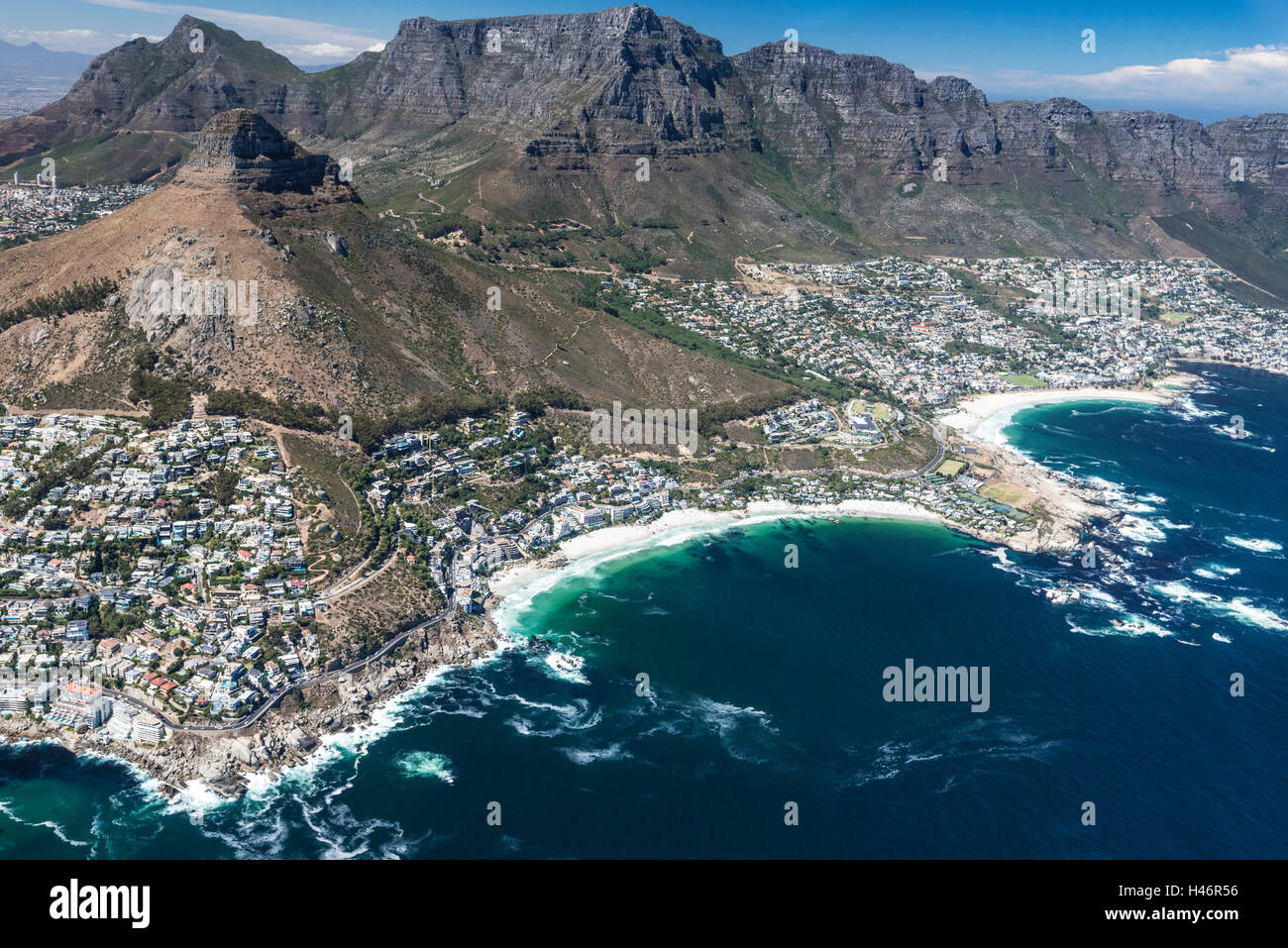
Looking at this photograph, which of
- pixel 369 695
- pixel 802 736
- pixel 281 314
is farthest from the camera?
pixel 281 314

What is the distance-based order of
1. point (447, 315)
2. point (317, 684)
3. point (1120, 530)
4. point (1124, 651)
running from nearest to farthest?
point (317, 684)
point (1124, 651)
point (1120, 530)
point (447, 315)

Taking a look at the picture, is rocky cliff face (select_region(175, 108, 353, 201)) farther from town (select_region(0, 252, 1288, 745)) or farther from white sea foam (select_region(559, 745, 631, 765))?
white sea foam (select_region(559, 745, 631, 765))

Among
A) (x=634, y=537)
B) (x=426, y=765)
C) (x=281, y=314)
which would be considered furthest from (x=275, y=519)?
(x=634, y=537)

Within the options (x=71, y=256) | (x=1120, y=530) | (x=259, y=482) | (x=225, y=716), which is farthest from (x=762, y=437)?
(x=71, y=256)

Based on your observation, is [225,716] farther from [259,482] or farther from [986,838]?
[986,838]

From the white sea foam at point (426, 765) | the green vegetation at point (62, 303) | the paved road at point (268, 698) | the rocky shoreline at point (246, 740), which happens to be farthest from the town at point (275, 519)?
the green vegetation at point (62, 303)

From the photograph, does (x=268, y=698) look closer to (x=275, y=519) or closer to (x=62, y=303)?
(x=275, y=519)

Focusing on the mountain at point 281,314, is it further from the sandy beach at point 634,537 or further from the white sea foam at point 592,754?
the white sea foam at point 592,754

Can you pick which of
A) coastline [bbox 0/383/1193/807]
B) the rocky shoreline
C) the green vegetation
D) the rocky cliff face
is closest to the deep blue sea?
coastline [bbox 0/383/1193/807]
